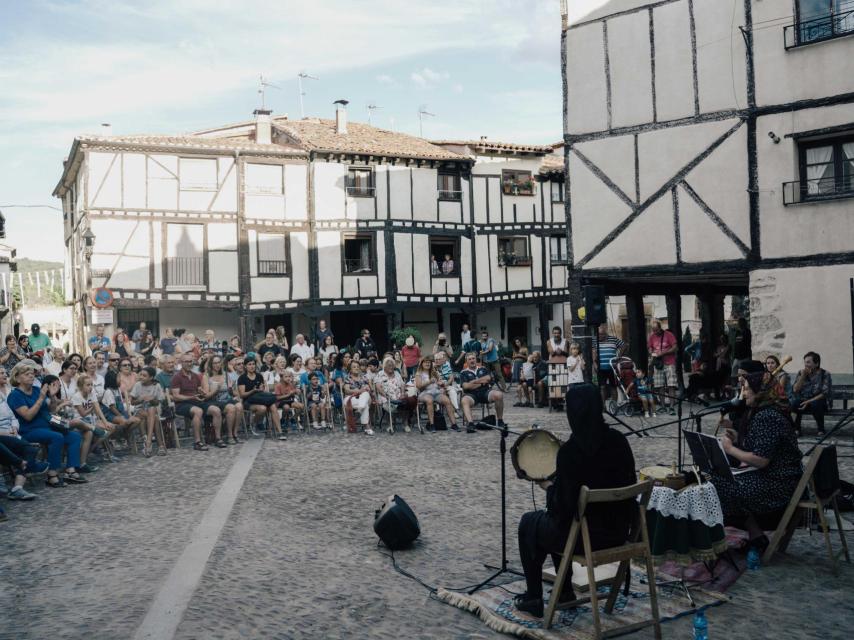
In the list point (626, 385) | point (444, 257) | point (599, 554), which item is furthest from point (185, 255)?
point (599, 554)

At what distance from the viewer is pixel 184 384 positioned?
1338 centimetres

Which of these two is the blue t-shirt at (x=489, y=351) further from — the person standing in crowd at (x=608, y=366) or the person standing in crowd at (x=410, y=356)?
the person standing in crowd at (x=608, y=366)

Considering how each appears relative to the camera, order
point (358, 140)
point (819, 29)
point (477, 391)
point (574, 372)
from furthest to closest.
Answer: point (358, 140) → point (574, 372) → point (477, 391) → point (819, 29)

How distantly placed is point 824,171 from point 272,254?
58.2 feet

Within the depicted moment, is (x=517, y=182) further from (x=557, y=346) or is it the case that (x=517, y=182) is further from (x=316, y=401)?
(x=316, y=401)

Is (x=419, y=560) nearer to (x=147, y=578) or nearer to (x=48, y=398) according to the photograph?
(x=147, y=578)

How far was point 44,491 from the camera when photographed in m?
9.63

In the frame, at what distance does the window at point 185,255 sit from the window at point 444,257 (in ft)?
26.1

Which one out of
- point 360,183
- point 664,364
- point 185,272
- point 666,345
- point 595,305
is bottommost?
point 664,364

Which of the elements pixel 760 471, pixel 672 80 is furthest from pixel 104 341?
pixel 760 471

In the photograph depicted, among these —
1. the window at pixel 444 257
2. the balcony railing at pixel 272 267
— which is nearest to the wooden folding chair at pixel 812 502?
the balcony railing at pixel 272 267

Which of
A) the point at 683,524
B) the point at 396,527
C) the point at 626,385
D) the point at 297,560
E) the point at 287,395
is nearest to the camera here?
the point at 683,524

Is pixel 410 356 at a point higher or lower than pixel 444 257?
lower

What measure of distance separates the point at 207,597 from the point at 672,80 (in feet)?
44.2
